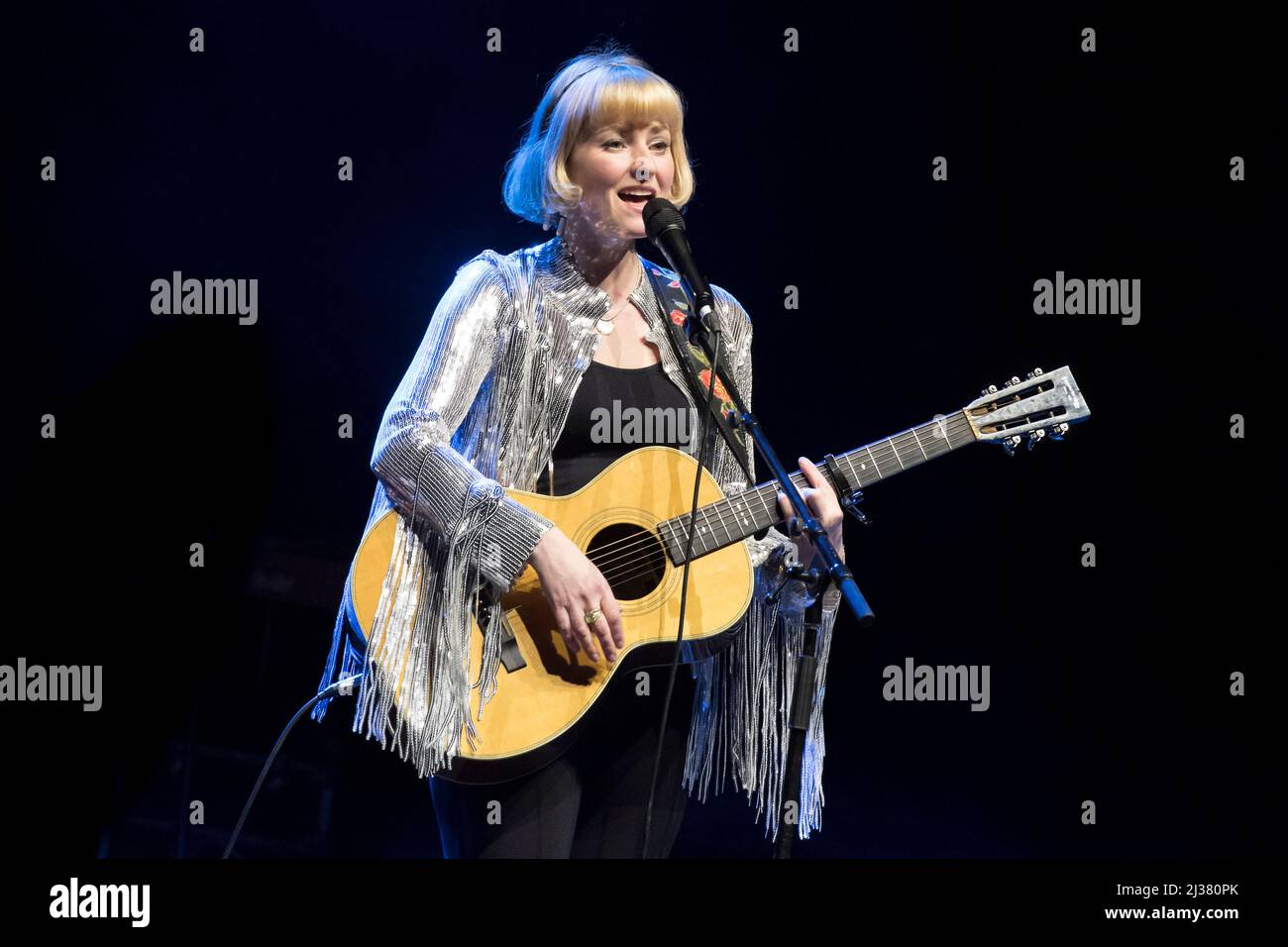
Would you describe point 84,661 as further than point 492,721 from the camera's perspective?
Yes

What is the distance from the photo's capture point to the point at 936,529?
3783 millimetres

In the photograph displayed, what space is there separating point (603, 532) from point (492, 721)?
39 centimetres

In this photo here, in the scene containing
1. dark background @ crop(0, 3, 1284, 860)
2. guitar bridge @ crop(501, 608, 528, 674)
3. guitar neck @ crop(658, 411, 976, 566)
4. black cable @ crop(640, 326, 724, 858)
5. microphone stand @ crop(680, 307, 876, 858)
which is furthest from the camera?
dark background @ crop(0, 3, 1284, 860)

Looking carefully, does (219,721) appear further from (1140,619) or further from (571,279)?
(1140,619)

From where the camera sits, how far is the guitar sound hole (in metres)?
2.31


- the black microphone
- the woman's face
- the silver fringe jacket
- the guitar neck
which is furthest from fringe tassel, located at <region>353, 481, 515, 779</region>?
the woman's face

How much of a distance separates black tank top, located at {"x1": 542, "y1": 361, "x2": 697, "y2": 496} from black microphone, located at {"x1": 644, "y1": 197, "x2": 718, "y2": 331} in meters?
0.24

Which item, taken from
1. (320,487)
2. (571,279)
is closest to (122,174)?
(320,487)

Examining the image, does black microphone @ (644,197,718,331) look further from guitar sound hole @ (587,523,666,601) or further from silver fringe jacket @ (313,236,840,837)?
guitar sound hole @ (587,523,666,601)

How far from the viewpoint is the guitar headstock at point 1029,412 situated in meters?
2.50

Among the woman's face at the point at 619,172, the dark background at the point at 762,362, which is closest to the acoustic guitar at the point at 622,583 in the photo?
the woman's face at the point at 619,172

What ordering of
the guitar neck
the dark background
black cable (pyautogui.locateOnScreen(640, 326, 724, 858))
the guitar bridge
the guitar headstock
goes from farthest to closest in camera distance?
the dark background → the guitar headstock → the guitar neck → the guitar bridge → black cable (pyautogui.locateOnScreen(640, 326, 724, 858))

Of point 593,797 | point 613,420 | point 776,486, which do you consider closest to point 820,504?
point 776,486
